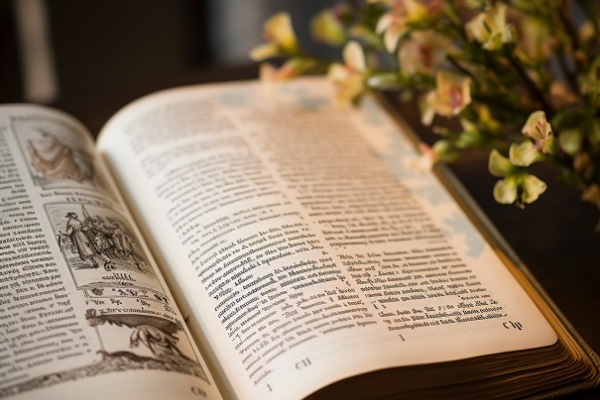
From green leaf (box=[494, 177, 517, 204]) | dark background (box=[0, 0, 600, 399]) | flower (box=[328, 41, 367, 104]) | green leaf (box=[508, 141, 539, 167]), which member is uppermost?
dark background (box=[0, 0, 600, 399])

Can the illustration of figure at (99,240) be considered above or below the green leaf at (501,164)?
above

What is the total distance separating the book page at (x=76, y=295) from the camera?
53 cm

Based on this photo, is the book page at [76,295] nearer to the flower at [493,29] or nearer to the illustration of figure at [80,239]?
the illustration of figure at [80,239]

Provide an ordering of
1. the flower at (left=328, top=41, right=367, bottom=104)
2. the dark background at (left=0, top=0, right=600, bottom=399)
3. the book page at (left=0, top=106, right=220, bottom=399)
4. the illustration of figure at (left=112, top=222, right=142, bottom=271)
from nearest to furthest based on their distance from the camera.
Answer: the book page at (left=0, top=106, right=220, bottom=399) < the illustration of figure at (left=112, top=222, right=142, bottom=271) < the flower at (left=328, top=41, right=367, bottom=104) < the dark background at (left=0, top=0, right=600, bottom=399)

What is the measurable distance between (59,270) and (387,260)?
0.25 meters

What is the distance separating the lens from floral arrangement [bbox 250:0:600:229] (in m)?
0.62

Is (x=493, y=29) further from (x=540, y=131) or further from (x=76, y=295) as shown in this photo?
(x=76, y=295)

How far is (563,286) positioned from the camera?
0.68 meters

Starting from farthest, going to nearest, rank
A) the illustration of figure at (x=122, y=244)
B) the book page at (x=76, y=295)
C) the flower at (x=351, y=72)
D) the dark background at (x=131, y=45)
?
the dark background at (x=131, y=45), the flower at (x=351, y=72), the illustration of figure at (x=122, y=244), the book page at (x=76, y=295)

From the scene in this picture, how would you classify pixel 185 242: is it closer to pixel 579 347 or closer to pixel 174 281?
pixel 174 281

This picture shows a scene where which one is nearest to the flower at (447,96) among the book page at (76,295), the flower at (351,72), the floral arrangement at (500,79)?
the floral arrangement at (500,79)

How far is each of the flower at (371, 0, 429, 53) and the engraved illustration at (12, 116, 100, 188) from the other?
0.91ft

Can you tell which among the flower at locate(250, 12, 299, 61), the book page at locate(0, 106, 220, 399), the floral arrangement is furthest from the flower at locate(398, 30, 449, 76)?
the book page at locate(0, 106, 220, 399)

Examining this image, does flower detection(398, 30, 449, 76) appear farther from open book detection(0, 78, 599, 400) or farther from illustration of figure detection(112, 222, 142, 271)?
illustration of figure detection(112, 222, 142, 271)
